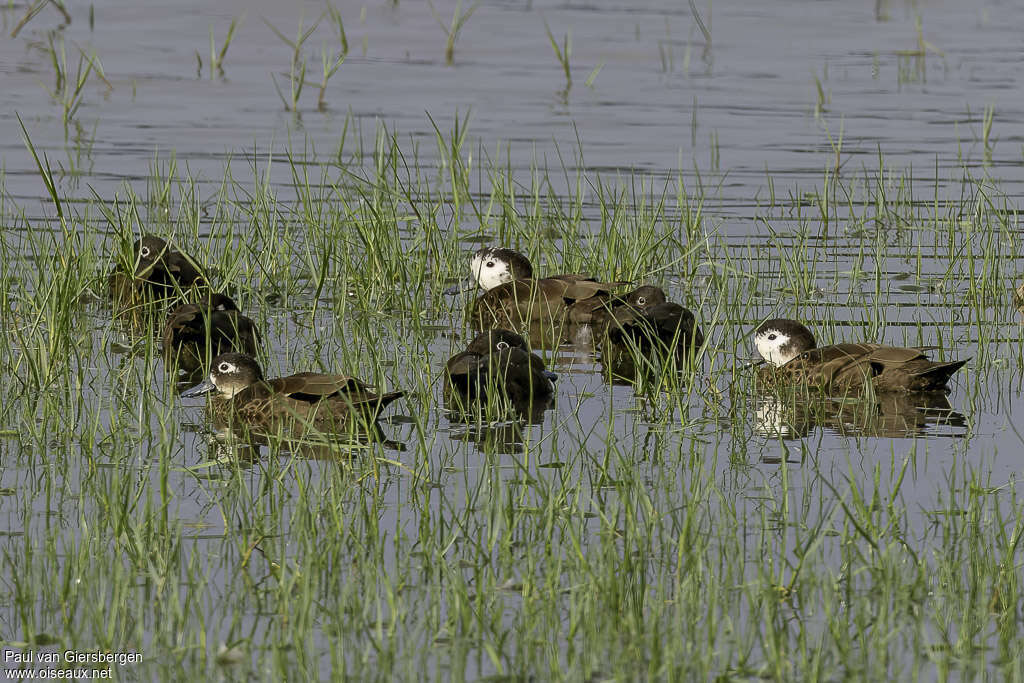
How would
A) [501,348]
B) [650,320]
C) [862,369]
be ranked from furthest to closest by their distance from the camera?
[650,320], [501,348], [862,369]

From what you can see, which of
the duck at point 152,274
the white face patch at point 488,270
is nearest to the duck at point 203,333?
the duck at point 152,274

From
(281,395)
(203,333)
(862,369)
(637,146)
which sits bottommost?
(281,395)

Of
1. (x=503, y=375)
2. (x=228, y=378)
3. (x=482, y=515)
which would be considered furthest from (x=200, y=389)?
(x=482, y=515)

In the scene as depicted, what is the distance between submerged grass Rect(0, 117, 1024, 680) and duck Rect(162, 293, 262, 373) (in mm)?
230

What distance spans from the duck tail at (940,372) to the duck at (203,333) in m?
3.30

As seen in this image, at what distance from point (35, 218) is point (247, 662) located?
25.9 feet

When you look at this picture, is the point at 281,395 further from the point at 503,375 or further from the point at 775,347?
the point at 775,347

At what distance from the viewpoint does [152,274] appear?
996cm

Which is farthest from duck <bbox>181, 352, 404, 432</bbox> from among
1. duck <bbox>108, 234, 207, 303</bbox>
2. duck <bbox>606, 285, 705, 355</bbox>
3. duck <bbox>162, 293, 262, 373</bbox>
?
duck <bbox>606, 285, 705, 355</bbox>

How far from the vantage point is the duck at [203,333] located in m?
8.61

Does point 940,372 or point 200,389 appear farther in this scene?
point 940,372

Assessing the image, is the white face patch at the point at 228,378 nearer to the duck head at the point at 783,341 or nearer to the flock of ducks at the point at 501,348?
the flock of ducks at the point at 501,348

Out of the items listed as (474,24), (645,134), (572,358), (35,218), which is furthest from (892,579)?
(474,24)

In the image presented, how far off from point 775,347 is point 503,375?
4.86 feet
